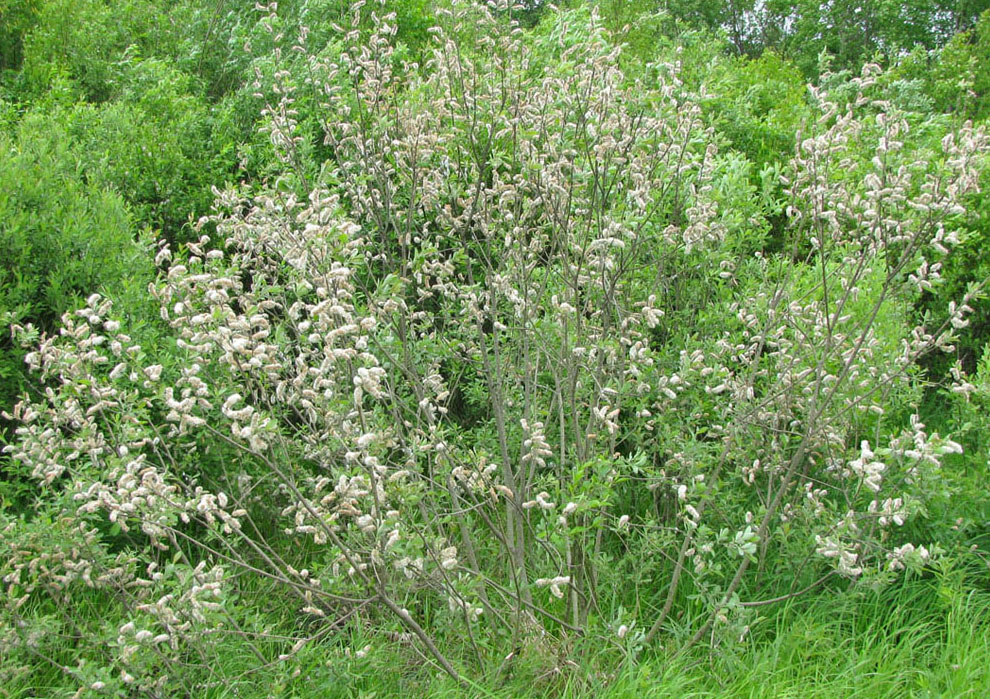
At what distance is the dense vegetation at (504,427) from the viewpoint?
295cm

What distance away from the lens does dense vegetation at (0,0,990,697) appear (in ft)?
9.69

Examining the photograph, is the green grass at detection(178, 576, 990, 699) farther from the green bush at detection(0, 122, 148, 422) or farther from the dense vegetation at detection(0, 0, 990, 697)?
the green bush at detection(0, 122, 148, 422)

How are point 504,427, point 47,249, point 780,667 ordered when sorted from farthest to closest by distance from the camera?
point 47,249
point 504,427
point 780,667

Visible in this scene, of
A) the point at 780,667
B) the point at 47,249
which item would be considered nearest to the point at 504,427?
the point at 780,667

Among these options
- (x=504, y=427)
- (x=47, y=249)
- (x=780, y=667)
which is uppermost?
(x=47, y=249)

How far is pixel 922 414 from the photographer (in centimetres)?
550

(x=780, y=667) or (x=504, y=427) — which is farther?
(x=504, y=427)

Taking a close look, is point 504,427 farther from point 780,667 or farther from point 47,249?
point 47,249

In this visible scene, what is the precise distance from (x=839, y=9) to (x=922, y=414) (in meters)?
27.5

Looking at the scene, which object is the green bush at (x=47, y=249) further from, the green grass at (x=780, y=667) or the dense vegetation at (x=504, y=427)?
the green grass at (x=780, y=667)

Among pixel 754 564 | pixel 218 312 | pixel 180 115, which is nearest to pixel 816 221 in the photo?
pixel 754 564

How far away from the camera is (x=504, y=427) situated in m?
3.73

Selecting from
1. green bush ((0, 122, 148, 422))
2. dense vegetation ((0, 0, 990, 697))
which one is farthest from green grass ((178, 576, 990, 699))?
green bush ((0, 122, 148, 422))

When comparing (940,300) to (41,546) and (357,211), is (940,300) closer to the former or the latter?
(357,211)
